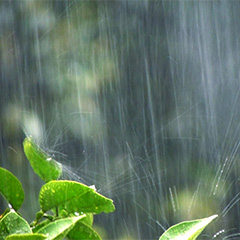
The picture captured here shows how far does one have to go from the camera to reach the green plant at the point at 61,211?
49 cm

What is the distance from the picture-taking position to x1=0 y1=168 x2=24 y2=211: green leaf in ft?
2.12

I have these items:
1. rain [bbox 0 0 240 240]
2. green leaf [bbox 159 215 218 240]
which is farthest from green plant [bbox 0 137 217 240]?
rain [bbox 0 0 240 240]

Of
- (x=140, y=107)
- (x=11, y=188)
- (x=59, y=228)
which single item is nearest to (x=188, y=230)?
(x=59, y=228)

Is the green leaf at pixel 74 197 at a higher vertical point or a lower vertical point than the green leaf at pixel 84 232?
higher

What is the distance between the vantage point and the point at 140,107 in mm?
886

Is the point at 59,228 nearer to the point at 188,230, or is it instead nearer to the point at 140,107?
the point at 188,230

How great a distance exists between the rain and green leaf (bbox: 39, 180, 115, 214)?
32 centimetres

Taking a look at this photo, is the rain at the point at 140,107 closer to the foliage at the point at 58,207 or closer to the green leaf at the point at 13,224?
the foliage at the point at 58,207

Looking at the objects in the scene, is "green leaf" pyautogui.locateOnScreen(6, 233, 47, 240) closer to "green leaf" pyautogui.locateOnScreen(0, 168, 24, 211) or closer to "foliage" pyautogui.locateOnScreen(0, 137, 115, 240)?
"foliage" pyautogui.locateOnScreen(0, 137, 115, 240)

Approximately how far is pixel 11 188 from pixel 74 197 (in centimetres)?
14

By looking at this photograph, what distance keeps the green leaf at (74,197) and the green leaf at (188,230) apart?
0.28 ft

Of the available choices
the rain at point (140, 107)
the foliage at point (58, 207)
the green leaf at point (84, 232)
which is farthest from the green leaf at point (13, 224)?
the rain at point (140, 107)

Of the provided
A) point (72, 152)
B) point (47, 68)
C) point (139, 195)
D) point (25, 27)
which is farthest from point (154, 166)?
point (25, 27)

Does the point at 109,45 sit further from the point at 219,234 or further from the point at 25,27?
the point at 219,234
